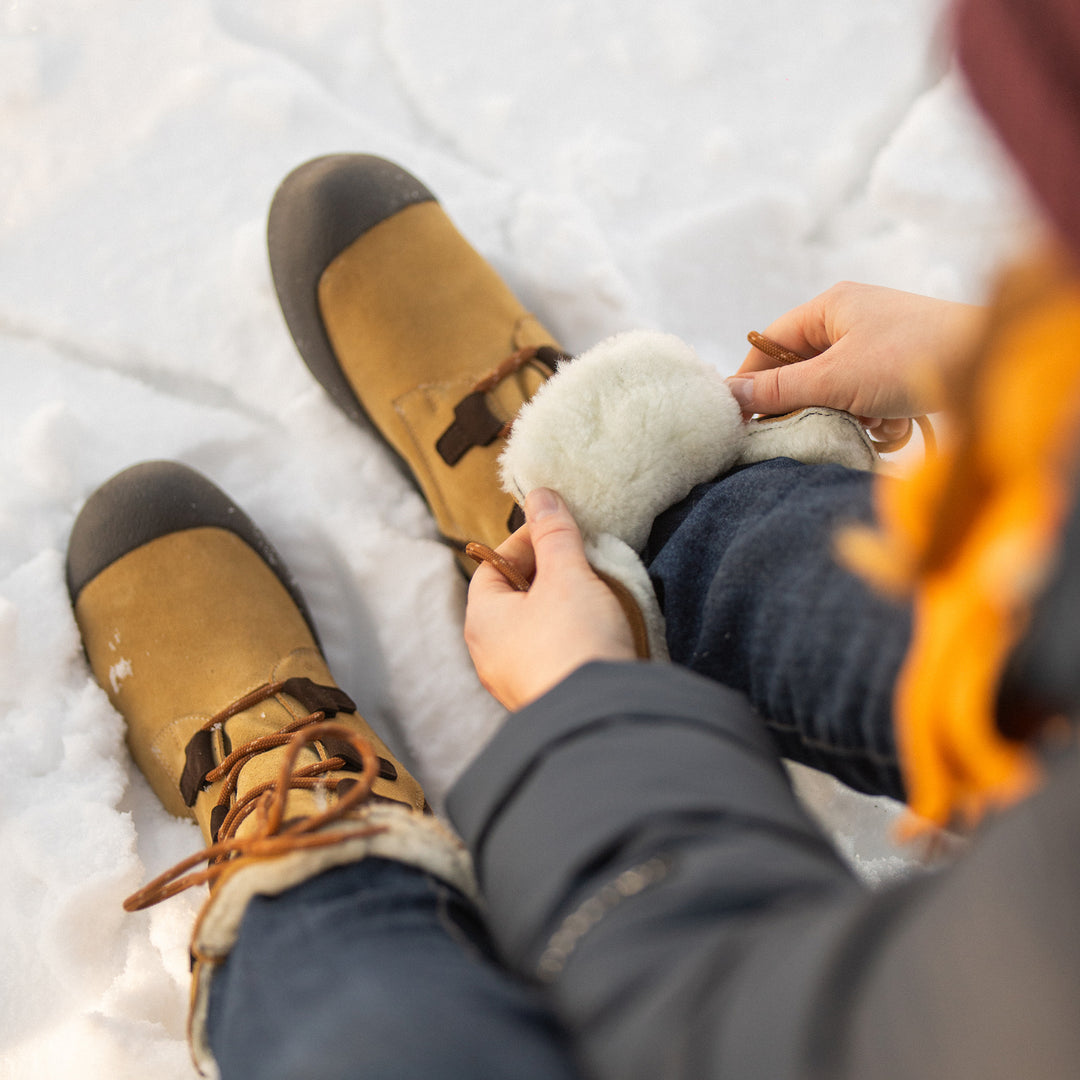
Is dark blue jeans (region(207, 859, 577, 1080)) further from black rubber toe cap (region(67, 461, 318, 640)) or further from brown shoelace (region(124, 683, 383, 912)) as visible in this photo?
black rubber toe cap (region(67, 461, 318, 640))

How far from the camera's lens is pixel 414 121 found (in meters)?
1.21

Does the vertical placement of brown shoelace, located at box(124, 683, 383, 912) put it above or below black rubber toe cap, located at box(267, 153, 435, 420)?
below

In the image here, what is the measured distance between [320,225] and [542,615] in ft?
2.28

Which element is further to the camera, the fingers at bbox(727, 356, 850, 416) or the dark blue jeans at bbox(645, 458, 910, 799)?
the fingers at bbox(727, 356, 850, 416)

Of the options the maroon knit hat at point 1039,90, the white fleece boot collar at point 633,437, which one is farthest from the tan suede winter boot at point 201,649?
the maroon knit hat at point 1039,90

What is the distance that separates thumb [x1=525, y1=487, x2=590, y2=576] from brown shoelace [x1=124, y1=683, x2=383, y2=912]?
7.4 inches

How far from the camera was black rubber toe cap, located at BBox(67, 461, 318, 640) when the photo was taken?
959 mm

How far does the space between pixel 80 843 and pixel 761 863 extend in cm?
76

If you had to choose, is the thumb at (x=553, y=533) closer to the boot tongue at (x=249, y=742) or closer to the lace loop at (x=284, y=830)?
the lace loop at (x=284, y=830)

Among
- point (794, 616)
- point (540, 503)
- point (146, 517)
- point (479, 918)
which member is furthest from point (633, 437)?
point (146, 517)

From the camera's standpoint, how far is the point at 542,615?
56cm

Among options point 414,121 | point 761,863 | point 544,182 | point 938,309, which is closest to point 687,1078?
point 761,863

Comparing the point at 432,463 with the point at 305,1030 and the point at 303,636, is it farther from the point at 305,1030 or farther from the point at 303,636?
the point at 305,1030

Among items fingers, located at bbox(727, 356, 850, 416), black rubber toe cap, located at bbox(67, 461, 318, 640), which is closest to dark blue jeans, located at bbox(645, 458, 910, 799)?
fingers, located at bbox(727, 356, 850, 416)
